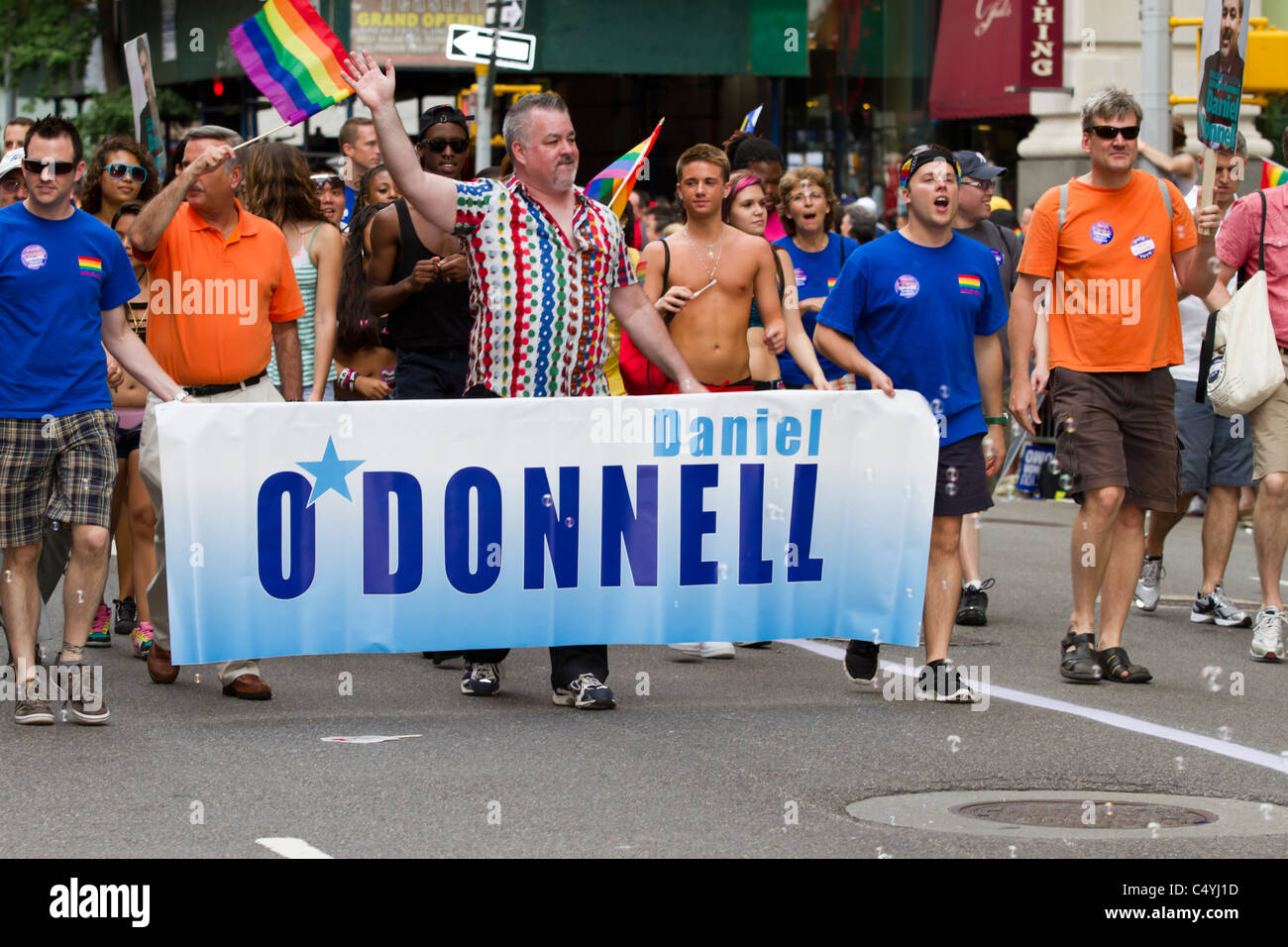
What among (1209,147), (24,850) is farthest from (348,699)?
(1209,147)

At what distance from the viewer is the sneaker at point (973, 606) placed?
32.3 feet

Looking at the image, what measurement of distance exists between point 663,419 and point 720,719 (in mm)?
1116

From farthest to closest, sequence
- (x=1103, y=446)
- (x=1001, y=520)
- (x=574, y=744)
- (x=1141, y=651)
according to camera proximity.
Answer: (x=1001, y=520) < (x=1141, y=651) < (x=1103, y=446) < (x=574, y=744)

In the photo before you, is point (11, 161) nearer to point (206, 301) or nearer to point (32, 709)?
point (206, 301)

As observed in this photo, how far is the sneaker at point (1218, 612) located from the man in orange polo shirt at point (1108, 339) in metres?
1.74

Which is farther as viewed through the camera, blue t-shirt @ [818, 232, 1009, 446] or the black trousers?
blue t-shirt @ [818, 232, 1009, 446]

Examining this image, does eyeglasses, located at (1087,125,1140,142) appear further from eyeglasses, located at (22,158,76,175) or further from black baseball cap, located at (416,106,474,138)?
eyeglasses, located at (22,158,76,175)

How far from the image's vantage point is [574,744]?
6.80 m

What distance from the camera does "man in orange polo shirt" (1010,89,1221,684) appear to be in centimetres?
817

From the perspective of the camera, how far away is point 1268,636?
8852 mm

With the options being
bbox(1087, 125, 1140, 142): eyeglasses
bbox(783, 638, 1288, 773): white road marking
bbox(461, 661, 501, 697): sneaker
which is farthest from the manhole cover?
bbox(1087, 125, 1140, 142): eyeglasses

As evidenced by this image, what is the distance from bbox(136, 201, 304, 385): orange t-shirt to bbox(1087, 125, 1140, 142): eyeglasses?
3.30 metres

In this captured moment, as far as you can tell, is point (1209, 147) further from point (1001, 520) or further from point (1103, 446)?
Answer: point (1001, 520)

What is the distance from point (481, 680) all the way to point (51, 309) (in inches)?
81.6
